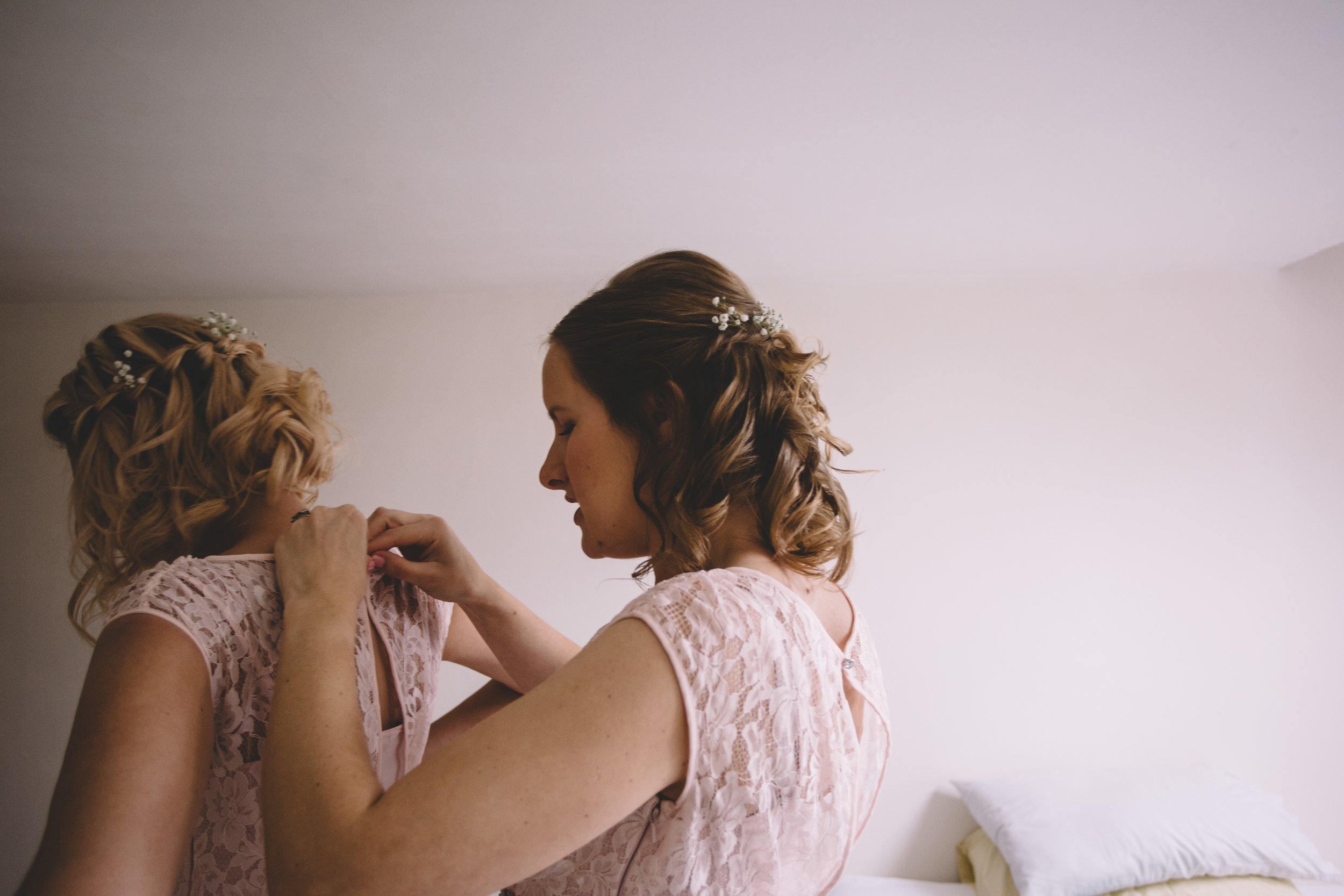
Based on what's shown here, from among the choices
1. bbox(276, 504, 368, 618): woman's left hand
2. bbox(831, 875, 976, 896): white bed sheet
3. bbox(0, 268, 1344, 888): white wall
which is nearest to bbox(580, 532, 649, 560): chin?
bbox(276, 504, 368, 618): woman's left hand

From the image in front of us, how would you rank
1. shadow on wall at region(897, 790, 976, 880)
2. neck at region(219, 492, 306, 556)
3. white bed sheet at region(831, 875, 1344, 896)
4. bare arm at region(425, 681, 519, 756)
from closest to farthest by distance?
neck at region(219, 492, 306, 556)
bare arm at region(425, 681, 519, 756)
white bed sheet at region(831, 875, 1344, 896)
shadow on wall at region(897, 790, 976, 880)

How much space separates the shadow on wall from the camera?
7.82 feet

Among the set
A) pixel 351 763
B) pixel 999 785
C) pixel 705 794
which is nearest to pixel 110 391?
pixel 351 763

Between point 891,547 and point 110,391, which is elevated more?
point 110,391

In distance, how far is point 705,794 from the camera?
24.4 inches

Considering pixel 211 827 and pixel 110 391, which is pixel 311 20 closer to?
pixel 110 391

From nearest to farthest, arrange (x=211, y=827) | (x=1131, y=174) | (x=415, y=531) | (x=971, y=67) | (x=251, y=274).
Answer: (x=211, y=827), (x=415, y=531), (x=971, y=67), (x=1131, y=174), (x=251, y=274)

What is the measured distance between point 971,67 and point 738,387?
98 cm

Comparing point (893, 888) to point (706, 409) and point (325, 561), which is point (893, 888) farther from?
point (325, 561)

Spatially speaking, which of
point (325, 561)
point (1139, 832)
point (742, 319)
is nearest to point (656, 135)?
point (742, 319)

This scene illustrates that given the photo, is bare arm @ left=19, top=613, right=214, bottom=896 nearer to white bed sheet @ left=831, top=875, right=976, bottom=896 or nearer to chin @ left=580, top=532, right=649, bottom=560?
chin @ left=580, top=532, right=649, bottom=560

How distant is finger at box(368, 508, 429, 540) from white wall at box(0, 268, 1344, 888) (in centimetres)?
159

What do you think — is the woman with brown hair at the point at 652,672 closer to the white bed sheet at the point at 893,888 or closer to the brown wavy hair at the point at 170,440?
the brown wavy hair at the point at 170,440

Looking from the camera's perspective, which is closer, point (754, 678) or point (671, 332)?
point (754, 678)
